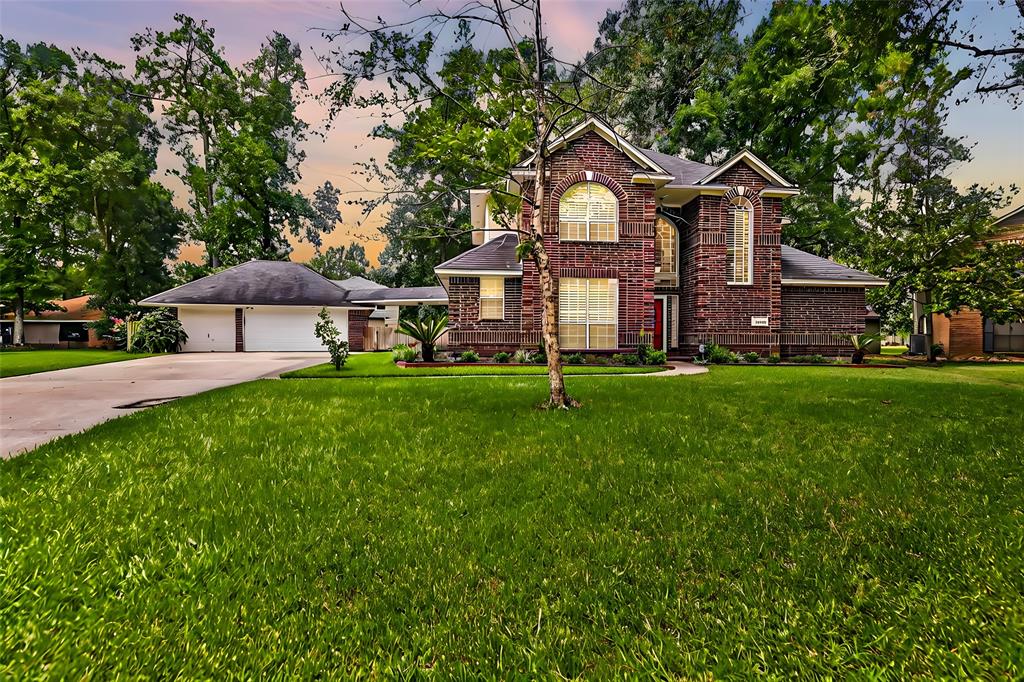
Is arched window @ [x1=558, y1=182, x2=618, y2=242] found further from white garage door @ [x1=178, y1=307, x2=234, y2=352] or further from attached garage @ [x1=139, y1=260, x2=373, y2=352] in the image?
white garage door @ [x1=178, y1=307, x2=234, y2=352]

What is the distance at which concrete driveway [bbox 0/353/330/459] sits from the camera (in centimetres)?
531

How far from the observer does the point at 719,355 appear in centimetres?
1584

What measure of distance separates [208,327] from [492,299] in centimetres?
1934

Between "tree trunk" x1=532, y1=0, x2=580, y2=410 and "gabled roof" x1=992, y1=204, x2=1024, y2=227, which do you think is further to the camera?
"gabled roof" x1=992, y1=204, x2=1024, y2=227

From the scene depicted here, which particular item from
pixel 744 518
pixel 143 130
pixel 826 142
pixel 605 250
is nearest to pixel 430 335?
pixel 605 250

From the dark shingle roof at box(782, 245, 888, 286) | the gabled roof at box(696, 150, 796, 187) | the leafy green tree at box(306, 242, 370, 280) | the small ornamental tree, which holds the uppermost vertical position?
the leafy green tree at box(306, 242, 370, 280)

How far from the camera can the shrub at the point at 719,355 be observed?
15766 millimetres

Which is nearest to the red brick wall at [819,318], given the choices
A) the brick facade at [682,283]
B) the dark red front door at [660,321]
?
the brick facade at [682,283]

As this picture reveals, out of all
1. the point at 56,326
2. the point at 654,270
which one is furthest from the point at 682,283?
the point at 56,326

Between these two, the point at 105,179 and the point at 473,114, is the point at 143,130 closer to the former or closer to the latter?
the point at 105,179

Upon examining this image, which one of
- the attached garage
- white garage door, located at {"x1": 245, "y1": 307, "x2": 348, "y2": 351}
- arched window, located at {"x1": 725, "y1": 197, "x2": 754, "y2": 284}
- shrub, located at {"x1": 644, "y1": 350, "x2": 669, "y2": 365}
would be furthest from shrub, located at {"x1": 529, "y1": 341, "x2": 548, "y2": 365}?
white garage door, located at {"x1": 245, "y1": 307, "x2": 348, "y2": 351}

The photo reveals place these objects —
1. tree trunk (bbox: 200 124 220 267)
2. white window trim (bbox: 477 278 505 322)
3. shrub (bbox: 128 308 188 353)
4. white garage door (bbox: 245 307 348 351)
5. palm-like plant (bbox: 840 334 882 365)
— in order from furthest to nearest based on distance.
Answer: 1. tree trunk (bbox: 200 124 220 267)
2. white garage door (bbox: 245 307 348 351)
3. shrub (bbox: 128 308 188 353)
4. palm-like plant (bbox: 840 334 882 365)
5. white window trim (bbox: 477 278 505 322)

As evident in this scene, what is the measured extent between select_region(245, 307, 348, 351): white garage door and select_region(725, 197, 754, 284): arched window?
21.3m

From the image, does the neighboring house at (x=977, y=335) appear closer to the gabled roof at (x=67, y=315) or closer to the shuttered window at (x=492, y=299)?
the shuttered window at (x=492, y=299)
